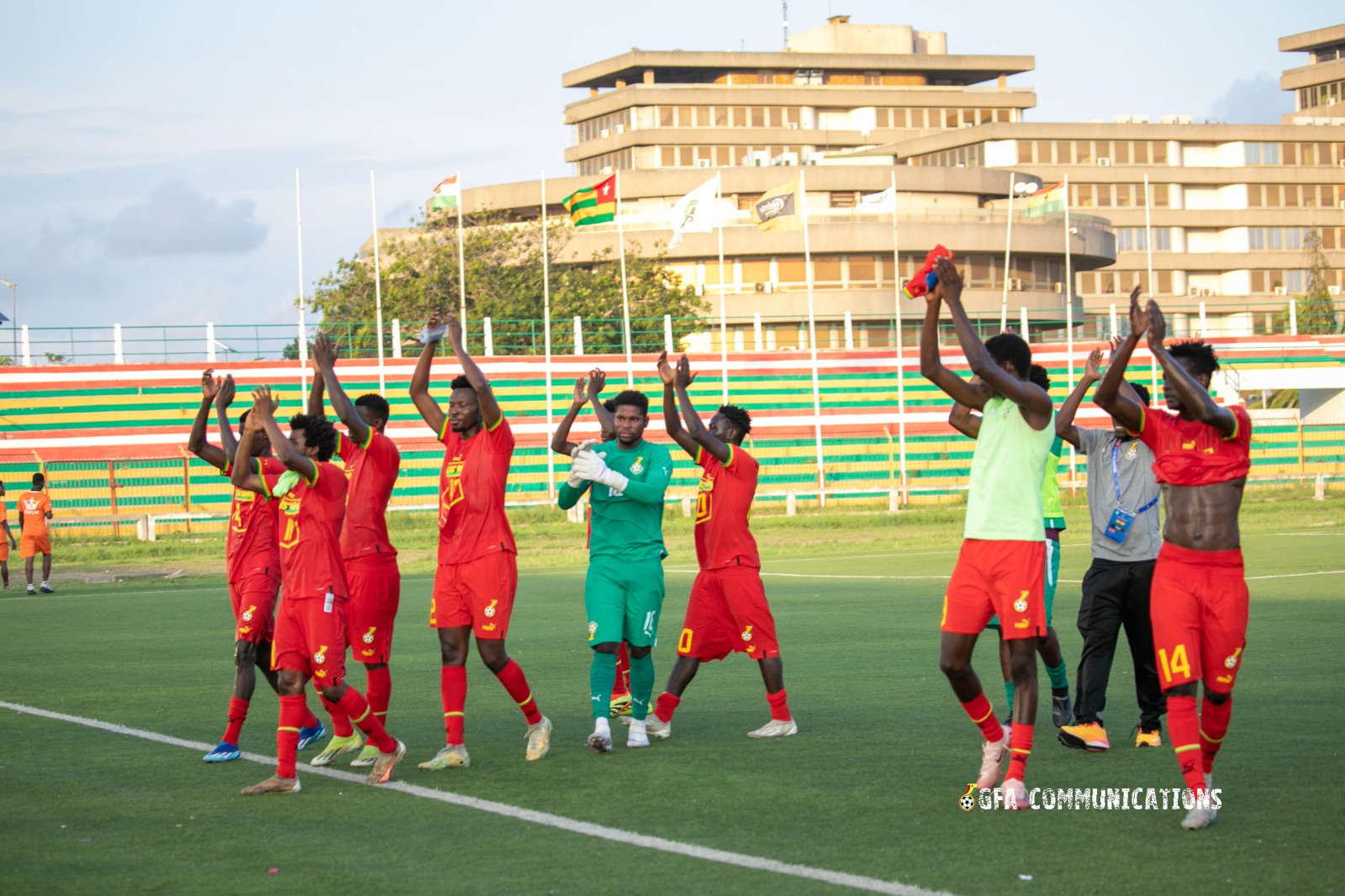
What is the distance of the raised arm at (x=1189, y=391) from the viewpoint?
685cm

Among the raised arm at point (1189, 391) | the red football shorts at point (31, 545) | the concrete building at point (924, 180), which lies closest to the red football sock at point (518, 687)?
the raised arm at point (1189, 391)

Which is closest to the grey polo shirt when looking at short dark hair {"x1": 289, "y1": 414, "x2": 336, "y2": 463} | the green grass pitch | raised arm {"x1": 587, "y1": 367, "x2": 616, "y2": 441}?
the green grass pitch

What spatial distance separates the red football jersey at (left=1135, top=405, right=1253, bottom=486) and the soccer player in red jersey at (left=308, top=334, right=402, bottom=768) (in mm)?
4571

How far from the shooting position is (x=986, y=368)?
7191 millimetres

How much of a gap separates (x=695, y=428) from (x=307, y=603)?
279 centimetres

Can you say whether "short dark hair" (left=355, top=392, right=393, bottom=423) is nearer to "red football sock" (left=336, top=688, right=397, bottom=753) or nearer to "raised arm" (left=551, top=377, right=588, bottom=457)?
"raised arm" (left=551, top=377, right=588, bottom=457)

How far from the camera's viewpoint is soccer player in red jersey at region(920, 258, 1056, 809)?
729 centimetres

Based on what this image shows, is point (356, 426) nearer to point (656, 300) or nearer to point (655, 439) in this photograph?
point (655, 439)

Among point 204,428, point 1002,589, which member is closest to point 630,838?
point 1002,589

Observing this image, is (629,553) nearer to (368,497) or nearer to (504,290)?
(368,497)

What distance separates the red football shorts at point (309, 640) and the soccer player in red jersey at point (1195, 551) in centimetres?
435

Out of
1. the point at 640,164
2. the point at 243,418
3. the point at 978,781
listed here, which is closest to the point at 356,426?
the point at 243,418

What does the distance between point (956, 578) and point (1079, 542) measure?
2172 centimetres

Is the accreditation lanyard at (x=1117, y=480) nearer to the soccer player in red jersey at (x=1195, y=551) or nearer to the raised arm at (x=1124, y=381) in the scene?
the soccer player in red jersey at (x=1195, y=551)
